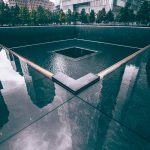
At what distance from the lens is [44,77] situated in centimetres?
278

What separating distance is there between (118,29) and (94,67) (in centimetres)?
589

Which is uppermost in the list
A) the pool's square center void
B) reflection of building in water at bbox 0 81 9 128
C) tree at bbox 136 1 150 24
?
tree at bbox 136 1 150 24

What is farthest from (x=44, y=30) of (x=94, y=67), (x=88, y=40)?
(x=94, y=67)

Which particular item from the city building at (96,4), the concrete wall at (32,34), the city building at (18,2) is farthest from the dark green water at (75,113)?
the city building at (18,2)

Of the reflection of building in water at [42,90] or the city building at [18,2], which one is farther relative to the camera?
the city building at [18,2]

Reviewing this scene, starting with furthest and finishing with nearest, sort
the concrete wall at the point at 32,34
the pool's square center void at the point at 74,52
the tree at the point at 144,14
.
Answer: the tree at the point at 144,14, the pool's square center void at the point at 74,52, the concrete wall at the point at 32,34

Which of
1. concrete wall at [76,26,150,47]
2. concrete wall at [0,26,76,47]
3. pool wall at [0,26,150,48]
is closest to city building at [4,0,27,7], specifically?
concrete wall at [0,26,76,47]

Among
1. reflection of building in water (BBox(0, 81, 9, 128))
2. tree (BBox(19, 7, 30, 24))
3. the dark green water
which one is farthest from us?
tree (BBox(19, 7, 30, 24))

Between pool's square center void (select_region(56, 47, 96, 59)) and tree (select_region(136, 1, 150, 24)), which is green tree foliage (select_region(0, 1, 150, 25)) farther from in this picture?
pool's square center void (select_region(56, 47, 96, 59))

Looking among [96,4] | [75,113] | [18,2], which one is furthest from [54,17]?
[18,2]

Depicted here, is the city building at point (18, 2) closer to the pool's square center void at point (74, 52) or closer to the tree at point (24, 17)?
the tree at point (24, 17)

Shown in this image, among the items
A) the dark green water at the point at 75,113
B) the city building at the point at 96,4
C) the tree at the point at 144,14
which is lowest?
the dark green water at the point at 75,113

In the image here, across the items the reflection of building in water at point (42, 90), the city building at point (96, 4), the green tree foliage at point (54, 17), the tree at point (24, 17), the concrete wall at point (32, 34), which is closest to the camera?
the reflection of building in water at point (42, 90)

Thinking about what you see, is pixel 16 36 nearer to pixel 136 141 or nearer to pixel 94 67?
pixel 94 67
